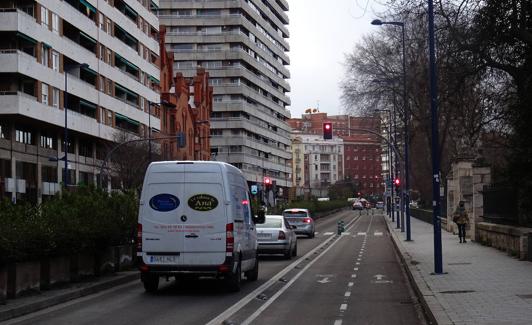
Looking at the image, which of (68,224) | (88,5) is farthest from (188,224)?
(88,5)

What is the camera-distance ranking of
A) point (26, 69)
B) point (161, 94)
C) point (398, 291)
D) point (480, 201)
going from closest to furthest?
point (398, 291) → point (480, 201) → point (26, 69) → point (161, 94)

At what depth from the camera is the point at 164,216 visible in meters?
14.8

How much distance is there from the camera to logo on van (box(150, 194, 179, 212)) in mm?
14805

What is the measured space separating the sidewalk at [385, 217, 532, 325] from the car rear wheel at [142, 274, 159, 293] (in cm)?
531

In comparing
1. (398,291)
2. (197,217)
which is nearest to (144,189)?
(197,217)

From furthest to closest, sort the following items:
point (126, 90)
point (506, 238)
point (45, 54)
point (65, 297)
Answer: point (126, 90), point (45, 54), point (506, 238), point (65, 297)

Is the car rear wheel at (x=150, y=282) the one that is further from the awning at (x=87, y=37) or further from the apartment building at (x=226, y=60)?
the apartment building at (x=226, y=60)

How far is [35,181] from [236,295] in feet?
135

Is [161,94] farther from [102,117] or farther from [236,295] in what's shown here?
[236,295]

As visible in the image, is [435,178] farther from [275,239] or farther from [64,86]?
[64,86]

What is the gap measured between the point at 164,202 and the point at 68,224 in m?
2.12

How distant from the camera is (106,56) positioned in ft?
212

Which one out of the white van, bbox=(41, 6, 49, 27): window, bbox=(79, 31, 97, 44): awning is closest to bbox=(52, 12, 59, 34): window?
bbox=(41, 6, 49, 27): window

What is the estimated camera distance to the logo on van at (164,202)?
14805 millimetres
